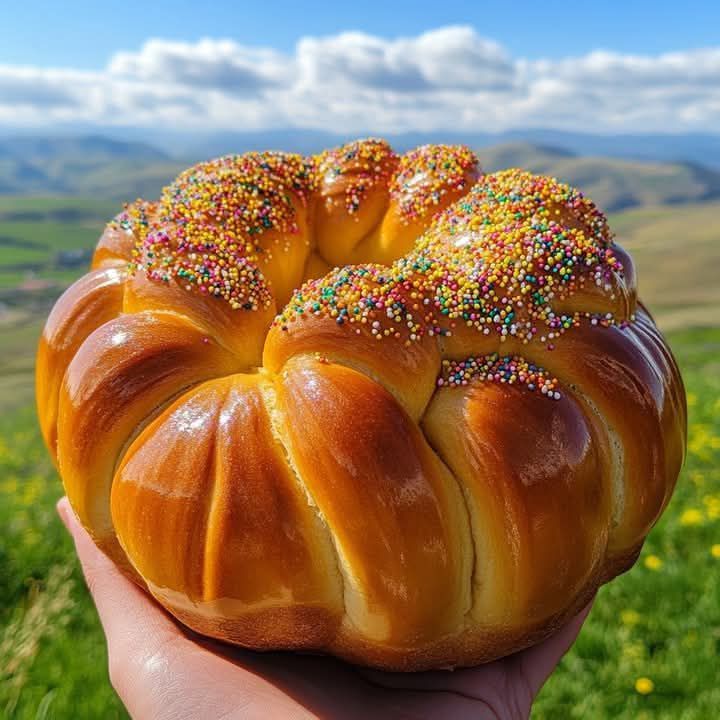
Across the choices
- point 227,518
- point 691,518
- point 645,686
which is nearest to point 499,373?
point 227,518

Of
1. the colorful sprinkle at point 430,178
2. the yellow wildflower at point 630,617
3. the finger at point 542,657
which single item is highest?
the colorful sprinkle at point 430,178

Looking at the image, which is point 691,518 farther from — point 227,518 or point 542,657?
point 227,518

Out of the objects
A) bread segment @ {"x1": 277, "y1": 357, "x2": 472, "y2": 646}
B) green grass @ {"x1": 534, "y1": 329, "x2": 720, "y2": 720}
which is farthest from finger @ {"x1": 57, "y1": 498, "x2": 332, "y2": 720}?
green grass @ {"x1": 534, "y1": 329, "x2": 720, "y2": 720}

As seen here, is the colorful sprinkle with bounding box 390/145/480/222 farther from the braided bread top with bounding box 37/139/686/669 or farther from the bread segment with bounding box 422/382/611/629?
the bread segment with bounding box 422/382/611/629

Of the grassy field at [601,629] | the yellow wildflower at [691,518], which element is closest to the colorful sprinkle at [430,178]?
the grassy field at [601,629]

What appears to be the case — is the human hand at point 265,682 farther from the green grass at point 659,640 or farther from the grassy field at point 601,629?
the green grass at point 659,640

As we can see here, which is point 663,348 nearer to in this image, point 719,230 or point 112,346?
point 112,346
